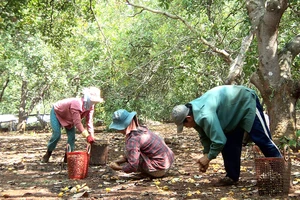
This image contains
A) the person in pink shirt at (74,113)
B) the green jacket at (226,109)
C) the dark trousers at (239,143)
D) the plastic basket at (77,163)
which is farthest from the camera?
the person in pink shirt at (74,113)

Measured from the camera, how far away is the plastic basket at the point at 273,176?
4.27 metres

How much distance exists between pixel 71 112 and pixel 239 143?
9.80ft

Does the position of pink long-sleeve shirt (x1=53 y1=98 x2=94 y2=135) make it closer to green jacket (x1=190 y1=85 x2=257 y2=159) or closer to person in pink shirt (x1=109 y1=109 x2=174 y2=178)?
person in pink shirt (x1=109 y1=109 x2=174 y2=178)

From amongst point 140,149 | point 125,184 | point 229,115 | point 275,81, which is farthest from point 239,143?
point 275,81

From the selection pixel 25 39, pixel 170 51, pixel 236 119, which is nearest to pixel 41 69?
pixel 25 39

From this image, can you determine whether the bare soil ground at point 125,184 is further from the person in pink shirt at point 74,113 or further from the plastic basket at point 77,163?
the person in pink shirt at point 74,113

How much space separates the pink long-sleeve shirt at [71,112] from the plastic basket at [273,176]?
3305mm

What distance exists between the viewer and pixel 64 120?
23.6 ft

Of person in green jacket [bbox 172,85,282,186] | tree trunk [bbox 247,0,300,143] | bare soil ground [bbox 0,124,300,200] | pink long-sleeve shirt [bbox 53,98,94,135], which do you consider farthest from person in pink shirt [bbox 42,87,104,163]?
tree trunk [bbox 247,0,300,143]

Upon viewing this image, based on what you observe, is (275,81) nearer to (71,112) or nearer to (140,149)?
(140,149)

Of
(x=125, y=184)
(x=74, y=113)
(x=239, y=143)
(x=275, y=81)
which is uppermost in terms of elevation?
(x=275, y=81)

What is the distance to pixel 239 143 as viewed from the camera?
498 centimetres

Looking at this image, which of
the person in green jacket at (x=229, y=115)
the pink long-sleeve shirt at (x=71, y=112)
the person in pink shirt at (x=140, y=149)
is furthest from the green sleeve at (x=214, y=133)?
the pink long-sleeve shirt at (x=71, y=112)

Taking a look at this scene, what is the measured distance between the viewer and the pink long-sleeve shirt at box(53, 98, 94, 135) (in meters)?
6.69
